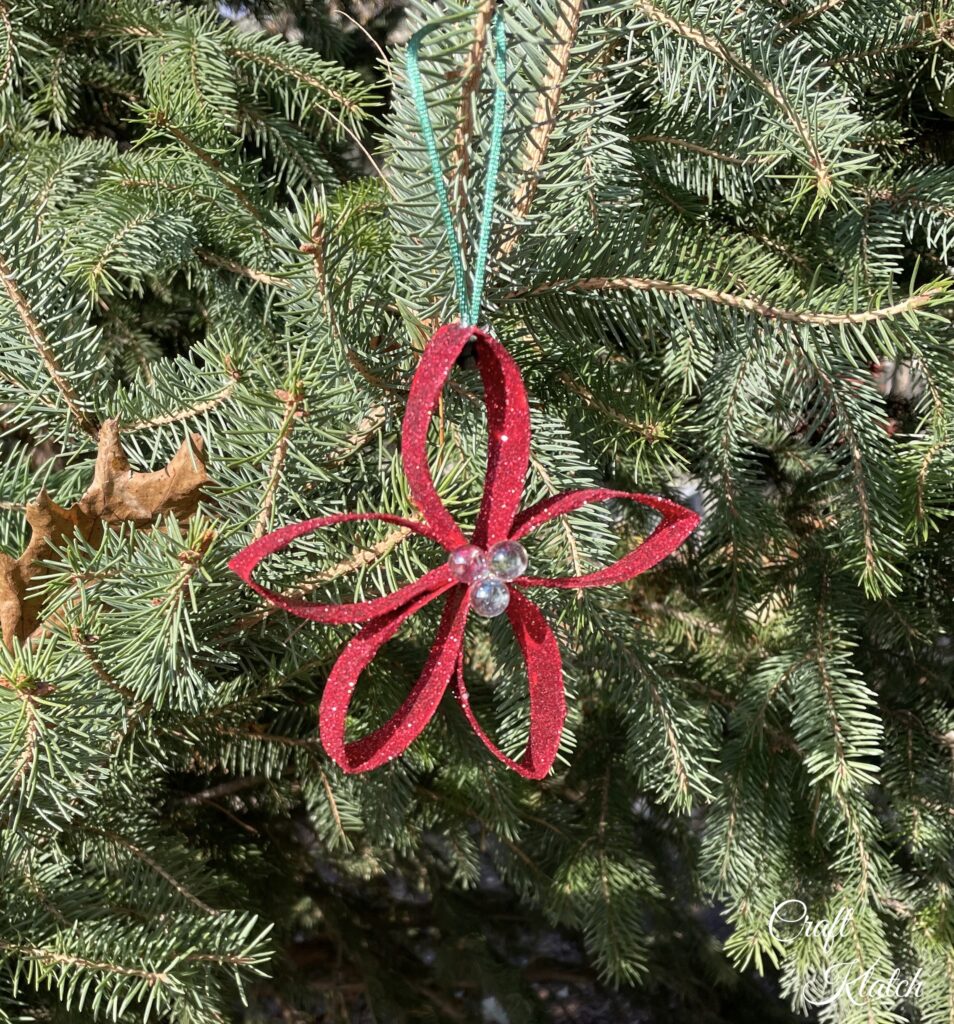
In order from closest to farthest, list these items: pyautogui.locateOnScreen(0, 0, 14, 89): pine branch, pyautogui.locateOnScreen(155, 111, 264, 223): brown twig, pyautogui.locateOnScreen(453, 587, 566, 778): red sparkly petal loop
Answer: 1. pyautogui.locateOnScreen(453, 587, 566, 778): red sparkly petal loop
2. pyautogui.locateOnScreen(155, 111, 264, 223): brown twig
3. pyautogui.locateOnScreen(0, 0, 14, 89): pine branch

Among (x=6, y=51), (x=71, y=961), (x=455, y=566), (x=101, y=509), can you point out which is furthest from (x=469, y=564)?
(x=6, y=51)

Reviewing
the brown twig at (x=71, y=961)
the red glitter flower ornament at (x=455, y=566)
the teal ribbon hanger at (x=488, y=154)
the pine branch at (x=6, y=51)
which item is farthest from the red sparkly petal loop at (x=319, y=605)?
the pine branch at (x=6, y=51)

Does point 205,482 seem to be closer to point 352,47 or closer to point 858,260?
point 858,260

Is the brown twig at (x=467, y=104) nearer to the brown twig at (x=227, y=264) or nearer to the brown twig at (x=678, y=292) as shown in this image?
the brown twig at (x=678, y=292)

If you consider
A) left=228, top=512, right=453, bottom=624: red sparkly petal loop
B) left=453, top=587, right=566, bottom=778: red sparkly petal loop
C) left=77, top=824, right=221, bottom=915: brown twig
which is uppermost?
left=228, top=512, right=453, bottom=624: red sparkly petal loop

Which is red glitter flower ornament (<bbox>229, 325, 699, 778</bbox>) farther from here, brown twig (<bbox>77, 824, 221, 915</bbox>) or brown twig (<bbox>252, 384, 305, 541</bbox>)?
brown twig (<bbox>77, 824, 221, 915</bbox>)

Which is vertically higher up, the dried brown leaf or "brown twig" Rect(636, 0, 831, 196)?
"brown twig" Rect(636, 0, 831, 196)

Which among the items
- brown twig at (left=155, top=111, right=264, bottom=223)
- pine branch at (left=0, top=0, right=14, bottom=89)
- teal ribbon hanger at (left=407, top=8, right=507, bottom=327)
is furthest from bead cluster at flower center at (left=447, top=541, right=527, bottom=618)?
pine branch at (left=0, top=0, right=14, bottom=89)

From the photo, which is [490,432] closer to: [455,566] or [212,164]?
[455,566]

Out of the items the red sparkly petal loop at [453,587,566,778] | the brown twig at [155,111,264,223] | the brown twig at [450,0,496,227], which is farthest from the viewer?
the brown twig at [155,111,264,223]
